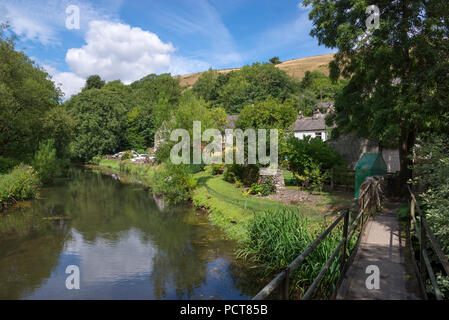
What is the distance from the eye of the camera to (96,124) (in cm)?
5159

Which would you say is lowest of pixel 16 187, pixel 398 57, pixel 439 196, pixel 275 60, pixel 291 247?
pixel 291 247

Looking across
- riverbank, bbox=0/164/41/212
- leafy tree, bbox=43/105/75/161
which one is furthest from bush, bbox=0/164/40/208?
leafy tree, bbox=43/105/75/161

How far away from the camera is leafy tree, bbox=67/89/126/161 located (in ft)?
168

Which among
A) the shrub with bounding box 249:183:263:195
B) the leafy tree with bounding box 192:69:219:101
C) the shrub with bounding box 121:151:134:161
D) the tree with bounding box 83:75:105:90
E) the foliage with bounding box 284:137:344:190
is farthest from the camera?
the tree with bounding box 83:75:105:90

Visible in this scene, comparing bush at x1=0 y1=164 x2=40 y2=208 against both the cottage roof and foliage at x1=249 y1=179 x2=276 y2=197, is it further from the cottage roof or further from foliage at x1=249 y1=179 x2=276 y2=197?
the cottage roof

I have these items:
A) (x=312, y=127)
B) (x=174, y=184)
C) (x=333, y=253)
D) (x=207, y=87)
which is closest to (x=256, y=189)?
(x=174, y=184)

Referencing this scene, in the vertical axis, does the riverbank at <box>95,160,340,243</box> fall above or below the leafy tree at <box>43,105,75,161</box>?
below

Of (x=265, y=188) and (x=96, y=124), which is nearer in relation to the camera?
(x=265, y=188)

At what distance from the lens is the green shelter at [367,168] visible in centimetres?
1434

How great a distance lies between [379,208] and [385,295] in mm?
7491

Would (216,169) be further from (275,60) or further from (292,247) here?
(275,60)

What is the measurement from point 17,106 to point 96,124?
27.7 meters

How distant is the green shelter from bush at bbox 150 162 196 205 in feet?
37.5
